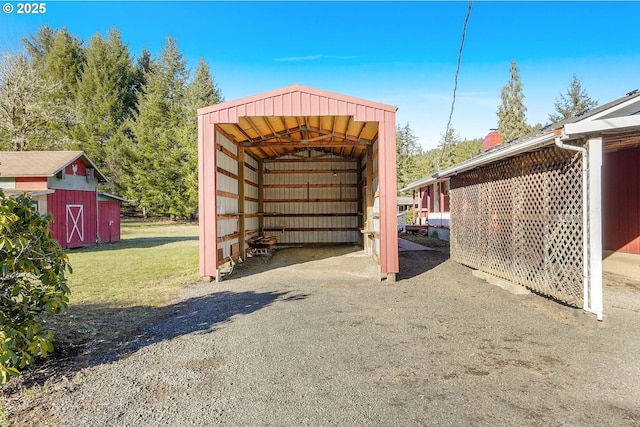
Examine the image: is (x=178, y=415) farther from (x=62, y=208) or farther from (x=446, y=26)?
(x=62, y=208)

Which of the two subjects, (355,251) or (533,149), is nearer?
(533,149)

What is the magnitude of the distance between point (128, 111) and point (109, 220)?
21.6m

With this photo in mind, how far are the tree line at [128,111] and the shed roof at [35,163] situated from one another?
12.5 metres

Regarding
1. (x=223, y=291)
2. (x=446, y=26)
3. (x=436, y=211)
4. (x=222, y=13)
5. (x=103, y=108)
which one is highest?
(x=103, y=108)

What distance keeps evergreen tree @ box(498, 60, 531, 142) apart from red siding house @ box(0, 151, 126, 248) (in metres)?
37.4

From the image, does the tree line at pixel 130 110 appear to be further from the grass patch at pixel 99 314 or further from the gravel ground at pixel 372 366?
the gravel ground at pixel 372 366

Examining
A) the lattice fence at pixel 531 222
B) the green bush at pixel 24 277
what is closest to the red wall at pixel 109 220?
the green bush at pixel 24 277

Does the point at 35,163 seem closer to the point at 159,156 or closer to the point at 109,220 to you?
the point at 109,220

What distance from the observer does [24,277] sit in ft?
10.5

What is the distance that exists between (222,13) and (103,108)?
85.2ft

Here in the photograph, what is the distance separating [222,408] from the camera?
260cm

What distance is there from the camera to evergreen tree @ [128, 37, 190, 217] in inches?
1185

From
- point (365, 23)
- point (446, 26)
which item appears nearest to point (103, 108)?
point (365, 23)

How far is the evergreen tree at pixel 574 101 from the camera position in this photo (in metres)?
35.9
